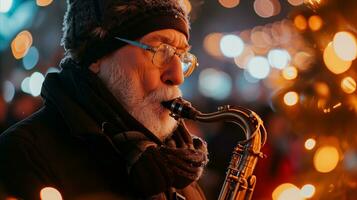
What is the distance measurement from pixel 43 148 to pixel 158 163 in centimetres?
54

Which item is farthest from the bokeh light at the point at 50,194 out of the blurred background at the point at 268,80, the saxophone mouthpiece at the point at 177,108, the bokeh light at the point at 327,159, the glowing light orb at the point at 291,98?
the glowing light orb at the point at 291,98

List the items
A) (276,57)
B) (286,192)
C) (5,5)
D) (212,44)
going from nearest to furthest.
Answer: (286,192) < (5,5) < (276,57) < (212,44)

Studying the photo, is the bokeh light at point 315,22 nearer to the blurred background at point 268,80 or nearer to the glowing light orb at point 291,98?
the blurred background at point 268,80

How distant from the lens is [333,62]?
11.0ft

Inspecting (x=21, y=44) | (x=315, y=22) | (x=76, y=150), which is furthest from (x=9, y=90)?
(x=315, y=22)

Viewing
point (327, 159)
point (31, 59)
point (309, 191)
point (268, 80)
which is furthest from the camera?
point (268, 80)

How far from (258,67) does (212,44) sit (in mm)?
965

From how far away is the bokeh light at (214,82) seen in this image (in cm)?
840

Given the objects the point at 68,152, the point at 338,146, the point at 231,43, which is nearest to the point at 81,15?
the point at 68,152

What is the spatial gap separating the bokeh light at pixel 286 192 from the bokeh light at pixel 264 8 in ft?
20.4

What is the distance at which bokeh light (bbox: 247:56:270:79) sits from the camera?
996 cm

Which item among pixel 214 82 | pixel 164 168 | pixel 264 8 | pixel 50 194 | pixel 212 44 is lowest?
pixel 50 194

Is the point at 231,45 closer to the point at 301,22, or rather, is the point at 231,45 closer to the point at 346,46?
the point at 301,22

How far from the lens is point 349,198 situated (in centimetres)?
313
